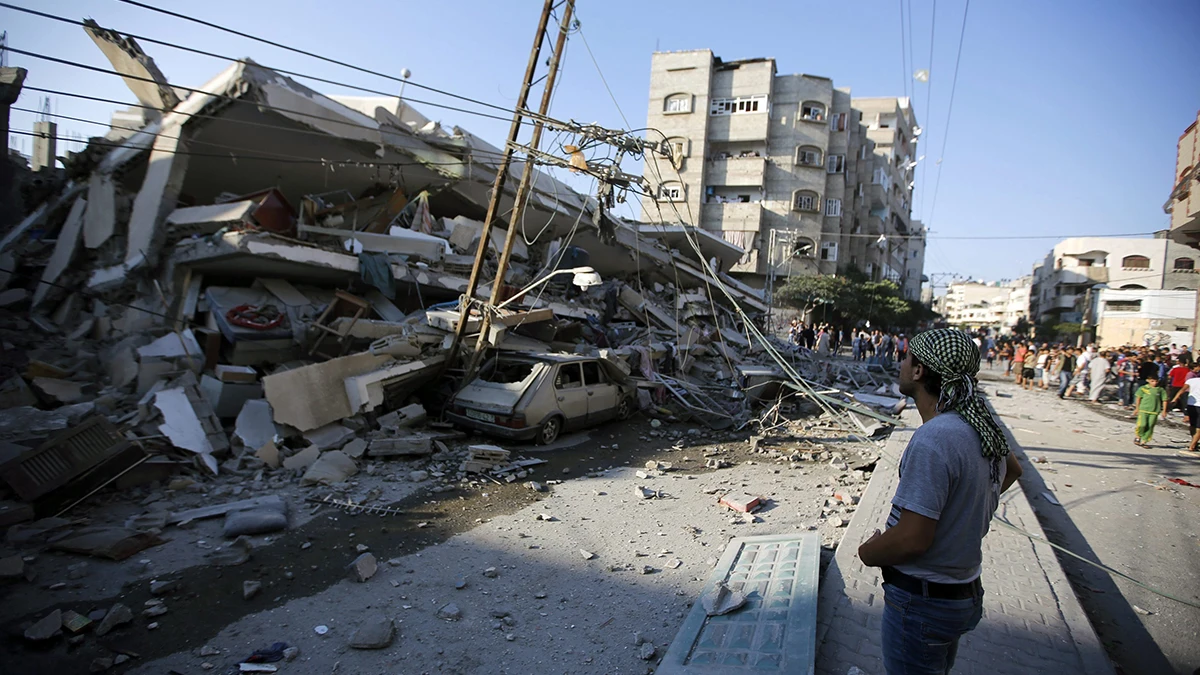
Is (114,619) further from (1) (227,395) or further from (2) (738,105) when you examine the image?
(2) (738,105)

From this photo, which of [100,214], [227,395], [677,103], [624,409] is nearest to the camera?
[227,395]

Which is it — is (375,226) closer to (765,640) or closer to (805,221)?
(765,640)

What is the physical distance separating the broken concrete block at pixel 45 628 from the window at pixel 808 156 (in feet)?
130

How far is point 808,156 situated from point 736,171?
4484 mm

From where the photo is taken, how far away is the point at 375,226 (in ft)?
45.2

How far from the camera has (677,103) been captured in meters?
38.9

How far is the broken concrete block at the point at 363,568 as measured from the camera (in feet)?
15.0

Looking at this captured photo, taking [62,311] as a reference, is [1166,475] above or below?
below

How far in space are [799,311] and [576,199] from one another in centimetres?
2195

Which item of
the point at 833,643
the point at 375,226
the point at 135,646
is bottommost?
the point at 135,646

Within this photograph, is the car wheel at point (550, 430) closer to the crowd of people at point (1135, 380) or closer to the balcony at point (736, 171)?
the crowd of people at point (1135, 380)

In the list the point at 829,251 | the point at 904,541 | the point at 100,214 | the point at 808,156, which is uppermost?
the point at 808,156

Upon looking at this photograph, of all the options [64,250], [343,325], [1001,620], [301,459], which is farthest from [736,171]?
[1001,620]

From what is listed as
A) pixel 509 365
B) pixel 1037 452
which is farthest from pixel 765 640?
pixel 1037 452
